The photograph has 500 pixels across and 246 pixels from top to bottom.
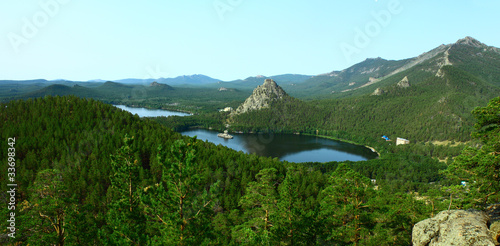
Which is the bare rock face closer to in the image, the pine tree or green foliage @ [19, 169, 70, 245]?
the pine tree

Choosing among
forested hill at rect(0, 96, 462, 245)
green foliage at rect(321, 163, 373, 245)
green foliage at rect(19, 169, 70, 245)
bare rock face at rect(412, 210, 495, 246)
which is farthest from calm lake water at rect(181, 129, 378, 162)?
green foliage at rect(19, 169, 70, 245)

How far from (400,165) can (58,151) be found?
11618 cm

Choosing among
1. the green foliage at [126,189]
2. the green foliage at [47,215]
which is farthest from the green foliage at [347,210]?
the green foliage at [47,215]

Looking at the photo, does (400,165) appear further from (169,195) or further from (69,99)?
(69,99)

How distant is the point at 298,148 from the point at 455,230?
436ft

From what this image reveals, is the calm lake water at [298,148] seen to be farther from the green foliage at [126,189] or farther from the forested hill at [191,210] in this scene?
the green foliage at [126,189]

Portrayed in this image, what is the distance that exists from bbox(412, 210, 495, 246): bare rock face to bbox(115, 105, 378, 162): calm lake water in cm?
10403

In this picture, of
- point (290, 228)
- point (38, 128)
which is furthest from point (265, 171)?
point (38, 128)

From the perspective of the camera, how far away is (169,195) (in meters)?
14.3

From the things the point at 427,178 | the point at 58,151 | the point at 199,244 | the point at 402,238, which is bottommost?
the point at 427,178

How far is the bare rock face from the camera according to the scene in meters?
12.8

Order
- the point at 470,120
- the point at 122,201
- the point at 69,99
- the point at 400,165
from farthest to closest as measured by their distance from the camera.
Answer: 1. the point at 470,120
2. the point at 400,165
3. the point at 69,99
4. the point at 122,201

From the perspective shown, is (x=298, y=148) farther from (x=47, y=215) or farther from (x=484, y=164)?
(x=47, y=215)

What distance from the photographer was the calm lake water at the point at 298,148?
126 meters
